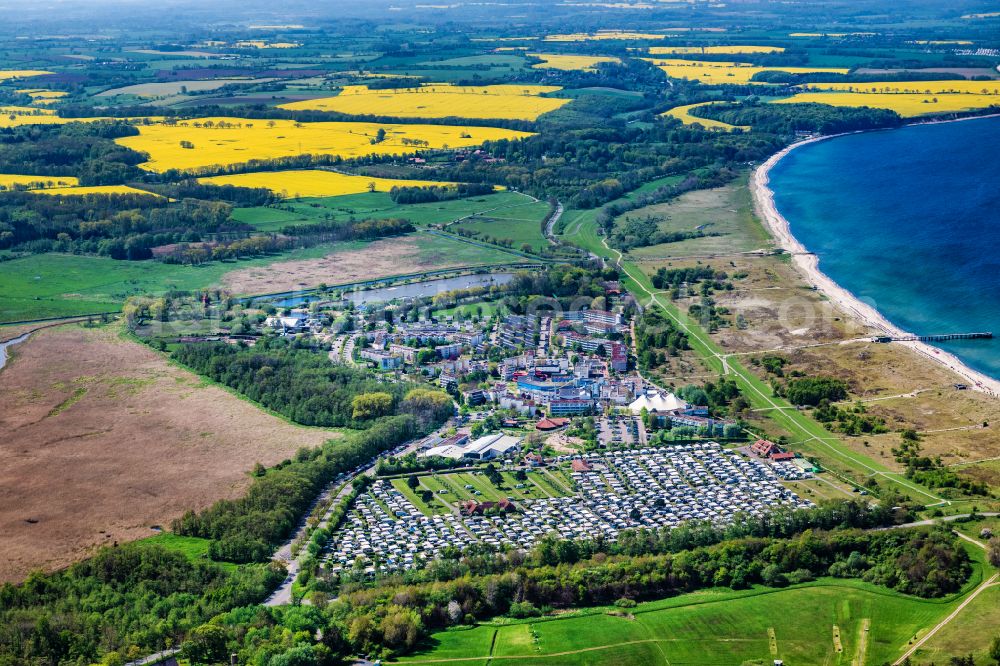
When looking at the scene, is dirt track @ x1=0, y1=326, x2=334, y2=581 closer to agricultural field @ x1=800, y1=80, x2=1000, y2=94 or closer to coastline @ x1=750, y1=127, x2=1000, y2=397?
coastline @ x1=750, y1=127, x2=1000, y2=397

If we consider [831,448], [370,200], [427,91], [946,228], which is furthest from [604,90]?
[831,448]

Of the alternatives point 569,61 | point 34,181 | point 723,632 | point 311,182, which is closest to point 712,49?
point 569,61

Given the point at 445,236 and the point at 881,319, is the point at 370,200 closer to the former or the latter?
the point at 445,236

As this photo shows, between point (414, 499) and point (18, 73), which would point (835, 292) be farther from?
point (18, 73)

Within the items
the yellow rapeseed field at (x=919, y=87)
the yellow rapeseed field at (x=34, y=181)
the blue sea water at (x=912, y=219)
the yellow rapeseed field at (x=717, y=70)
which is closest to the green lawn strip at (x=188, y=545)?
the blue sea water at (x=912, y=219)

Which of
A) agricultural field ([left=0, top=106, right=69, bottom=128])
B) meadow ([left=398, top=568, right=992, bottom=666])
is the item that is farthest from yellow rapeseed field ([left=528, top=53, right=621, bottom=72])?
meadow ([left=398, top=568, right=992, bottom=666])

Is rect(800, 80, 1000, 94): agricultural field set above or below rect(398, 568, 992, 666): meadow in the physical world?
above
